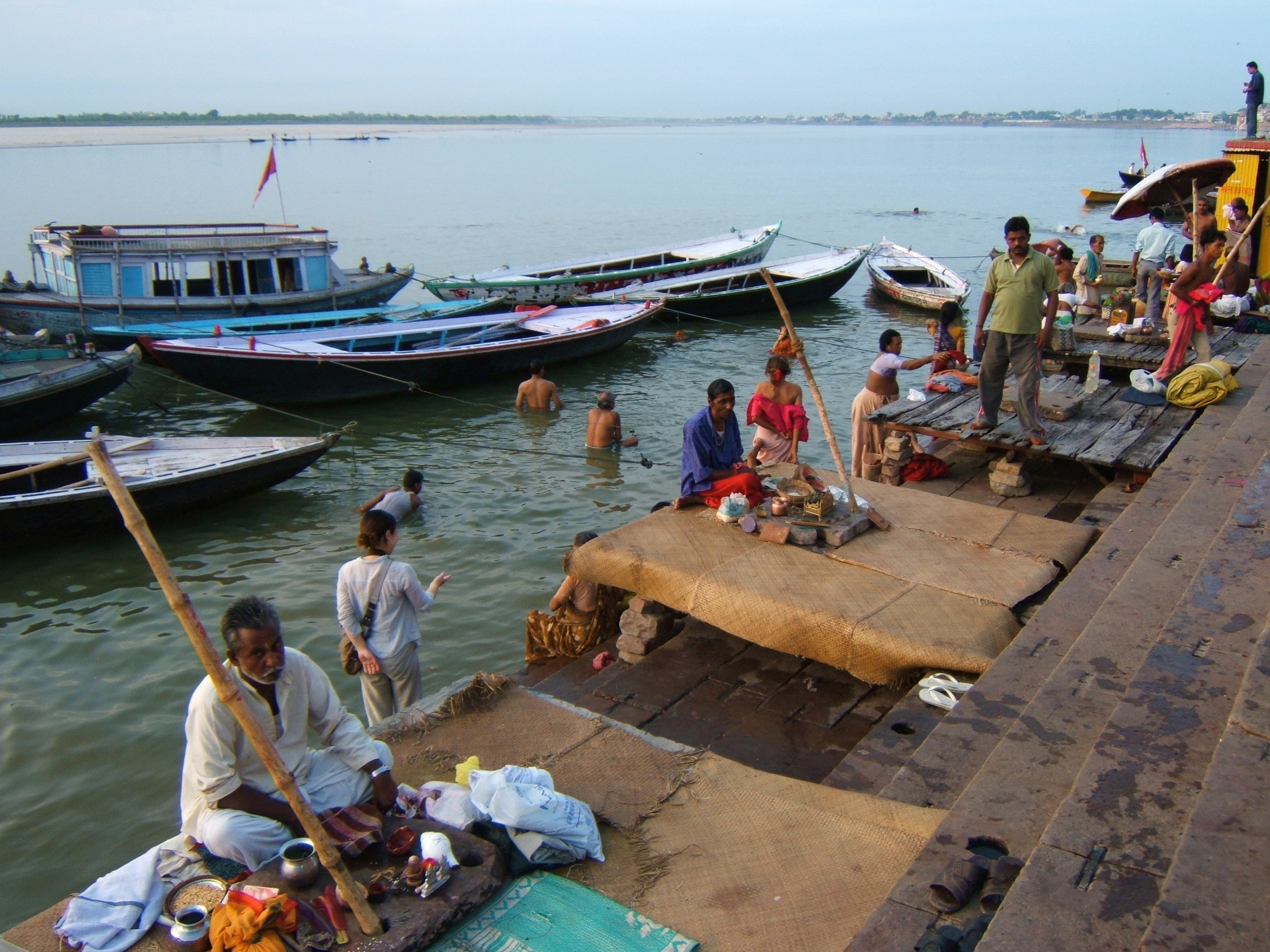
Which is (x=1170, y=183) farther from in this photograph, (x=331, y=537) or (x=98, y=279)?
(x=98, y=279)

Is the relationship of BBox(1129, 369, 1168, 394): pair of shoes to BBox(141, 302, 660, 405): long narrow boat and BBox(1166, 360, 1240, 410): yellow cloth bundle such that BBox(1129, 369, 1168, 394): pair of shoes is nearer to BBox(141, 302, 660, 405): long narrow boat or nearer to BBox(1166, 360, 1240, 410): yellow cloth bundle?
BBox(1166, 360, 1240, 410): yellow cloth bundle

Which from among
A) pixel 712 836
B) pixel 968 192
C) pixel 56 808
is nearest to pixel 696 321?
pixel 56 808

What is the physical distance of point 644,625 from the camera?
243 inches

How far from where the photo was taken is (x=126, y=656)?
27.1 ft

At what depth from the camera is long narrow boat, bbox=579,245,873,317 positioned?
2267 cm

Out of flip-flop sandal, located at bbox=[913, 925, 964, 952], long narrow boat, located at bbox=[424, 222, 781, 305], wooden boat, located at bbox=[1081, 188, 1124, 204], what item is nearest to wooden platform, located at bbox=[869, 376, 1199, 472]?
flip-flop sandal, located at bbox=[913, 925, 964, 952]

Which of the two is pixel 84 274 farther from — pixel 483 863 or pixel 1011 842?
pixel 1011 842

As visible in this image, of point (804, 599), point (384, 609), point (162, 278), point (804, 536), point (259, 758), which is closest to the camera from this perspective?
point (259, 758)

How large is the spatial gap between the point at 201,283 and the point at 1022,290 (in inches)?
652

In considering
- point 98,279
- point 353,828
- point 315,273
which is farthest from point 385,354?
point 353,828

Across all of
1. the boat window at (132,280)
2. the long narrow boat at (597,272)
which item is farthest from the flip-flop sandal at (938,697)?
the boat window at (132,280)

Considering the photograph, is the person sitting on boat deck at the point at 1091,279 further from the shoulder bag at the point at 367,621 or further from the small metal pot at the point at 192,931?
the small metal pot at the point at 192,931

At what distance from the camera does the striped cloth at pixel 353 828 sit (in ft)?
11.2

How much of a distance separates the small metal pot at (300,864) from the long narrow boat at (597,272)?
18504mm
